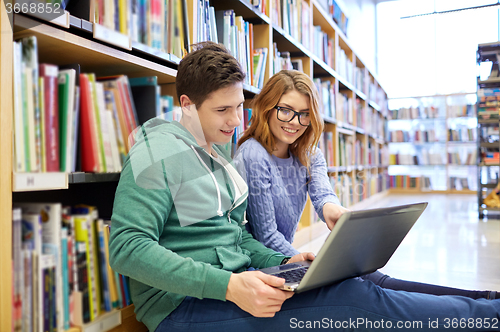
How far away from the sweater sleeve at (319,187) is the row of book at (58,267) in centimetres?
A: 75

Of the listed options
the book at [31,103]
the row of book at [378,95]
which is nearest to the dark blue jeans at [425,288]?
the book at [31,103]

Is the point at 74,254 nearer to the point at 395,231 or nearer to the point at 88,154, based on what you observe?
the point at 88,154

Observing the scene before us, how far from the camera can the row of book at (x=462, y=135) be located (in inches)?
259

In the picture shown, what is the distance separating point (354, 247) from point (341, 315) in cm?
14

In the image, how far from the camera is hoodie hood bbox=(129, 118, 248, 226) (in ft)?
2.51

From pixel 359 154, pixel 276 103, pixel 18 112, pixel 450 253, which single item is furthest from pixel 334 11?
pixel 18 112

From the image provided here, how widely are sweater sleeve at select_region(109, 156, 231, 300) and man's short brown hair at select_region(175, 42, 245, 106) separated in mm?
266

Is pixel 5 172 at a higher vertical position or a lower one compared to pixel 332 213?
higher

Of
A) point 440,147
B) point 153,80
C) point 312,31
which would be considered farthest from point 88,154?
point 440,147

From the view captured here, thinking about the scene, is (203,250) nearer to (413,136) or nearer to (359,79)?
(359,79)

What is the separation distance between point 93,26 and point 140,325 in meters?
0.73

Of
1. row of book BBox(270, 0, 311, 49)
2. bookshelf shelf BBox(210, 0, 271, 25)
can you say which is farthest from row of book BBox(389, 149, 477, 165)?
bookshelf shelf BBox(210, 0, 271, 25)

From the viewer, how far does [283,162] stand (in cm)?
146

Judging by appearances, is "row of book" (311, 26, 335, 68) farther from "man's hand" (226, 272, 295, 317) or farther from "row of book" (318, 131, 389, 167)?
"man's hand" (226, 272, 295, 317)
